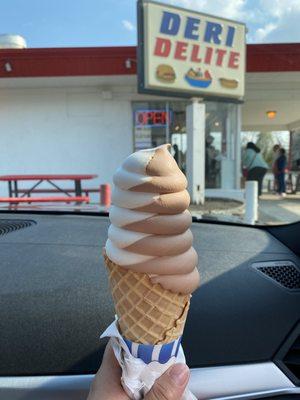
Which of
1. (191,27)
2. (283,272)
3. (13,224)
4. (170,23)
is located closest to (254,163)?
(191,27)

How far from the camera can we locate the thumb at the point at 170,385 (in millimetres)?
949

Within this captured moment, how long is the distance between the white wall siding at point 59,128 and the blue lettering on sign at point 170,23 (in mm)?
3376

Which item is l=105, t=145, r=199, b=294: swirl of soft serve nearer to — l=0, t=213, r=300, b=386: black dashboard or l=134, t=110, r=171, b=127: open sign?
l=0, t=213, r=300, b=386: black dashboard

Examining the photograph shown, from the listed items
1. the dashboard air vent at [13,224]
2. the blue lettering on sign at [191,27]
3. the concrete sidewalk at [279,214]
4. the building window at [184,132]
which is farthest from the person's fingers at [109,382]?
the building window at [184,132]

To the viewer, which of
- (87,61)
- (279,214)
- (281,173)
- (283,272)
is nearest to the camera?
(283,272)

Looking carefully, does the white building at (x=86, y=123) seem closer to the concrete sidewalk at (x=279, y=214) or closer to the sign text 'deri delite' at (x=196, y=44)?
the concrete sidewalk at (x=279, y=214)

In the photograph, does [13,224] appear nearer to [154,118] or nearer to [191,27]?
[191,27]

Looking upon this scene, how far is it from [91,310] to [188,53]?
29.0 ft

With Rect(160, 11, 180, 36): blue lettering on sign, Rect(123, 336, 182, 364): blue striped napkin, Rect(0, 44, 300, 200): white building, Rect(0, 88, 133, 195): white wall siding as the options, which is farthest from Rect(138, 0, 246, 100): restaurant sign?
Rect(123, 336, 182, 364): blue striped napkin

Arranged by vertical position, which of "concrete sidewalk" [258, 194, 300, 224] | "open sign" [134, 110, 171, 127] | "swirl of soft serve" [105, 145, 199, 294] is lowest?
"concrete sidewalk" [258, 194, 300, 224]

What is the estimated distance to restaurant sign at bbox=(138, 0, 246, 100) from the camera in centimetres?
892

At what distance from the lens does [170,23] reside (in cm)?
908

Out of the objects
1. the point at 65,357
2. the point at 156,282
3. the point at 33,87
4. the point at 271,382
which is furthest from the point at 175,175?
the point at 33,87

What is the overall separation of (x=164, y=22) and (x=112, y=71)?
7.70 feet
